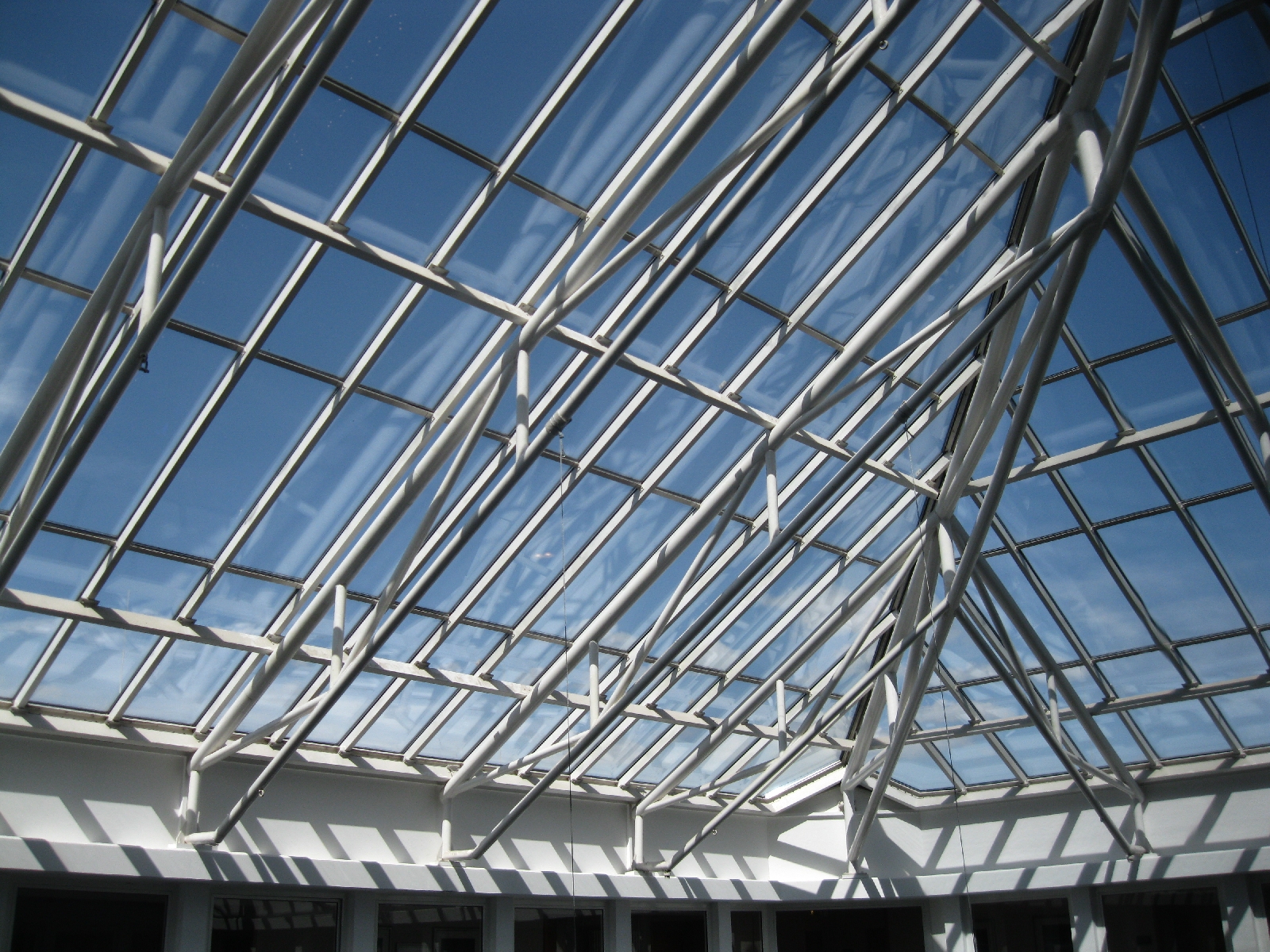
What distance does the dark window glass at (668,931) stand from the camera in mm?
17734

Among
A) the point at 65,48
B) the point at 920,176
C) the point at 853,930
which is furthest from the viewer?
the point at 853,930

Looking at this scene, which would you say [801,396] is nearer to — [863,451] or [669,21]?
[863,451]

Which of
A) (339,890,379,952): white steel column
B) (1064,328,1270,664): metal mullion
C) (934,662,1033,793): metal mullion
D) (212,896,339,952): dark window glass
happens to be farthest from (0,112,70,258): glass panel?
(934,662,1033,793): metal mullion

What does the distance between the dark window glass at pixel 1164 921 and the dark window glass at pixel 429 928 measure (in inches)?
409

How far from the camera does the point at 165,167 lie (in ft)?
25.5

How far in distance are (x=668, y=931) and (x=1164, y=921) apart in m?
8.02

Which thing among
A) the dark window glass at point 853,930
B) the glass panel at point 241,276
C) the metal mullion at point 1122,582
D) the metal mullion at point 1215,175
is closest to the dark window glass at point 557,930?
the dark window glass at point 853,930

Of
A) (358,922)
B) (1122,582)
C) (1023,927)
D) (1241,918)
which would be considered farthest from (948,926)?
(358,922)

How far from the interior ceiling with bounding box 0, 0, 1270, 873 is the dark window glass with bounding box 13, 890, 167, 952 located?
1801 mm

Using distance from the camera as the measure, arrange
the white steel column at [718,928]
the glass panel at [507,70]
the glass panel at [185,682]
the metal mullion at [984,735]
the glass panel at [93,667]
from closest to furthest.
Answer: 1. the glass panel at [507,70]
2. the glass panel at [93,667]
3. the glass panel at [185,682]
4. the metal mullion at [984,735]
5. the white steel column at [718,928]

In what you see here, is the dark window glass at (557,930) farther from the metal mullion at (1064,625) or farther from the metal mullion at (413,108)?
the metal mullion at (413,108)

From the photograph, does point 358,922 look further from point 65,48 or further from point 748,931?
point 65,48

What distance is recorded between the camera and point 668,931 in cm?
1809

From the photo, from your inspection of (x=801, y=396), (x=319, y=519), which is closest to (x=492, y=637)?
(x=319, y=519)
